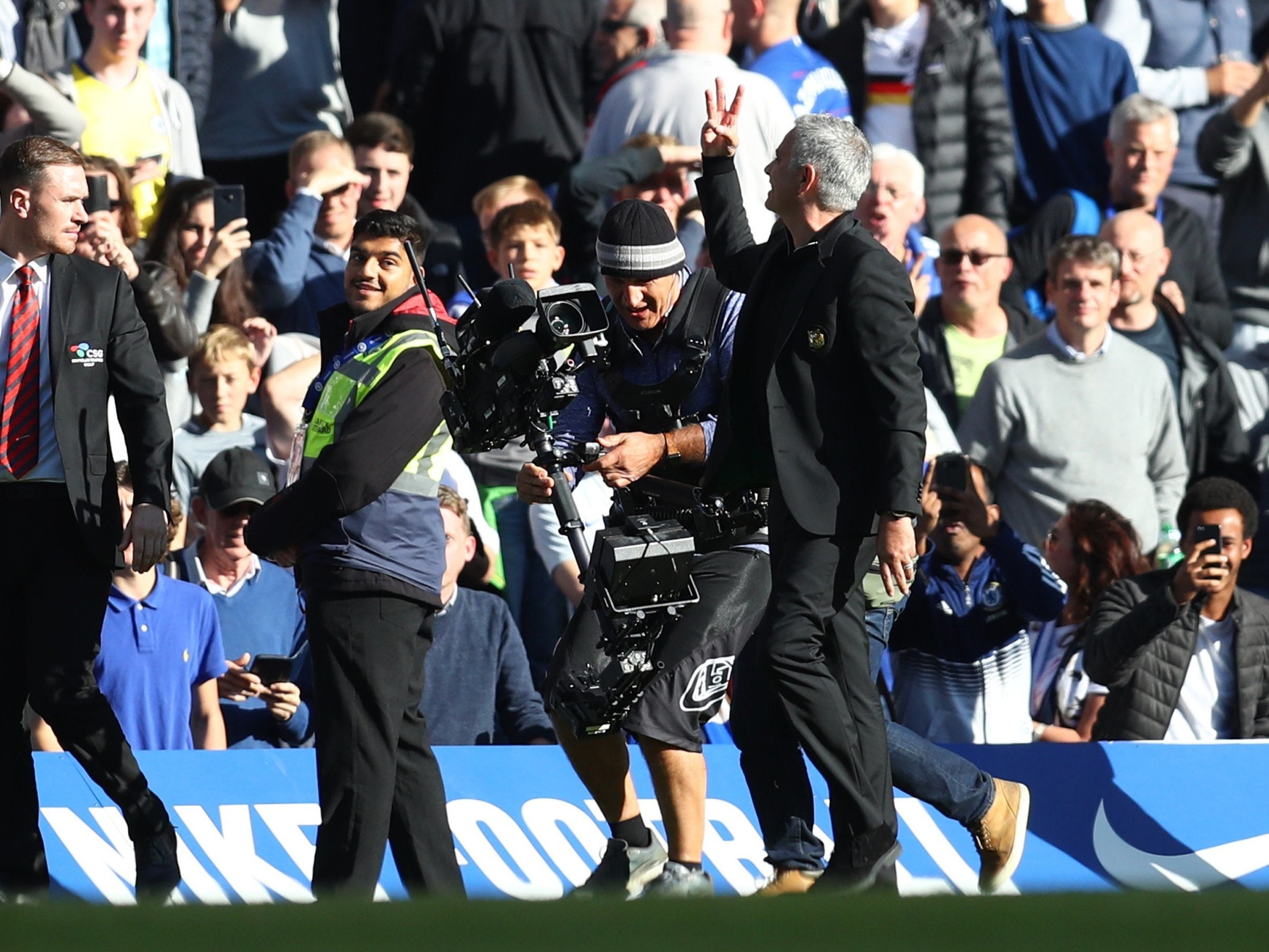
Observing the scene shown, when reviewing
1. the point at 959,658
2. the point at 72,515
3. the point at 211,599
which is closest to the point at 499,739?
the point at 211,599

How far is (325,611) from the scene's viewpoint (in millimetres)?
6543

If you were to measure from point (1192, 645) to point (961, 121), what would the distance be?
13.3ft

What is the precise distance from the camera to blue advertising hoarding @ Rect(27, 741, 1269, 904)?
7.23 m

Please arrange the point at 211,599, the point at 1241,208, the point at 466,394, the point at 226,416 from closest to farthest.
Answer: the point at 466,394
the point at 211,599
the point at 226,416
the point at 1241,208

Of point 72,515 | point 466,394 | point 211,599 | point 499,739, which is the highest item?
point 466,394

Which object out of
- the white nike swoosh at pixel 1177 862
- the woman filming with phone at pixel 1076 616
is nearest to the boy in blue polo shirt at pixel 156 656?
the white nike swoosh at pixel 1177 862

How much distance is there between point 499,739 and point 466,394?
8.14 feet

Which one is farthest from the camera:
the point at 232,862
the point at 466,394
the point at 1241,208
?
the point at 1241,208

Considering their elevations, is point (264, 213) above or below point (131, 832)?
above

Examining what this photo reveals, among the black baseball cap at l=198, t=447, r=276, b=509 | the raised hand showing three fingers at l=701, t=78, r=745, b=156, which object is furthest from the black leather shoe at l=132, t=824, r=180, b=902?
the raised hand showing three fingers at l=701, t=78, r=745, b=156

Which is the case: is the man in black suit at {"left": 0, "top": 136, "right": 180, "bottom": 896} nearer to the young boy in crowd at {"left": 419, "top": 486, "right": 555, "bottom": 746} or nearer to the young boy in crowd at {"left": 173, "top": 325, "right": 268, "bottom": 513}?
the young boy in crowd at {"left": 419, "top": 486, "right": 555, "bottom": 746}

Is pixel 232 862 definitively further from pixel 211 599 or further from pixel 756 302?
pixel 756 302

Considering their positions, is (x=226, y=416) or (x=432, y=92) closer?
(x=226, y=416)

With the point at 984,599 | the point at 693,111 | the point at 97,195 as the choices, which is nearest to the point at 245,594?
the point at 97,195
